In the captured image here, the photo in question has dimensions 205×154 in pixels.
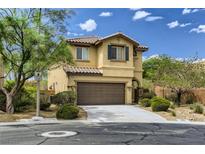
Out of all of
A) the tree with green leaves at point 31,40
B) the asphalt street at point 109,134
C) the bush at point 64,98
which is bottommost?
the asphalt street at point 109,134

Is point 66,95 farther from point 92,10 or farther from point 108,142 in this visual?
point 108,142

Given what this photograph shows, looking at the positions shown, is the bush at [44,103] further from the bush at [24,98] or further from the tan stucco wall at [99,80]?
the tan stucco wall at [99,80]

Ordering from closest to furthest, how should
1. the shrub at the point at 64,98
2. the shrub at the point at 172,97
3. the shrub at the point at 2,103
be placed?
the shrub at the point at 2,103 < the shrub at the point at 64,98 < the shrub at the point at 172,97

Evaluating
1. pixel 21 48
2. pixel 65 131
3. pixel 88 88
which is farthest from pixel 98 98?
pixel 65 131

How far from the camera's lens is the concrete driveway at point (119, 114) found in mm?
14829

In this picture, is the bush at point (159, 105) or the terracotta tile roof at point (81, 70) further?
the terracotta tile roof at point (81, 70)

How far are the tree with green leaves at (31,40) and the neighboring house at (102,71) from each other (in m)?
1.62

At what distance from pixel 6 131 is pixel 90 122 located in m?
3.52

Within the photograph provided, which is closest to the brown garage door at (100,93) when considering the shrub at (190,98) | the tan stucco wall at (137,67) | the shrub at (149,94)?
the shrub at (149,94)

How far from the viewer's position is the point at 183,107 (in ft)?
58.8

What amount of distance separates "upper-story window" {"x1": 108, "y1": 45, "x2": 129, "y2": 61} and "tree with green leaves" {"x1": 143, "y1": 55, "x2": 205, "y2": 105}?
146 cm

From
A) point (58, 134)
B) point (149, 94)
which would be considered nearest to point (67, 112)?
point (58, 134)
